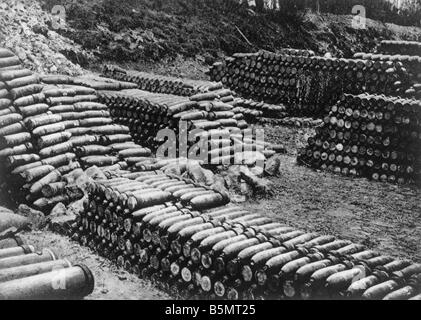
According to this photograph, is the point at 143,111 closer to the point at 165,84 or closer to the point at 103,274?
the point at 165,84

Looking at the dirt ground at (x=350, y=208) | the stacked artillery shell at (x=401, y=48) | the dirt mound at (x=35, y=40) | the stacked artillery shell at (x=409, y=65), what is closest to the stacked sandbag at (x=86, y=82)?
the dirt mound at (x=35, y=40)

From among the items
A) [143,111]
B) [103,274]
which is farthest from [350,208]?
[143,111]

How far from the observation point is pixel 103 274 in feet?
24.4

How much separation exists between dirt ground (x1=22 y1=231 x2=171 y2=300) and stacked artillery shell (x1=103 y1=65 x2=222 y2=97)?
809 centimetres

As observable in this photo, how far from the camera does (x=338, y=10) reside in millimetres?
37688

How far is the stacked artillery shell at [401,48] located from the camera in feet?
65.3

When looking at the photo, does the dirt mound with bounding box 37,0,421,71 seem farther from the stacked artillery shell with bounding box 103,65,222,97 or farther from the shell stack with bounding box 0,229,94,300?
the shell stack with bounding box 0,229,94,300

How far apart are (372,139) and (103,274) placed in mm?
8667

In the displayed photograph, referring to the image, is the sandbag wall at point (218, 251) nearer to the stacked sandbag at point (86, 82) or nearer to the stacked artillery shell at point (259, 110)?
the stacked sandbag at point (86, 82)

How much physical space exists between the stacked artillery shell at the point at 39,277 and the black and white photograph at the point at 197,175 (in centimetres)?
2

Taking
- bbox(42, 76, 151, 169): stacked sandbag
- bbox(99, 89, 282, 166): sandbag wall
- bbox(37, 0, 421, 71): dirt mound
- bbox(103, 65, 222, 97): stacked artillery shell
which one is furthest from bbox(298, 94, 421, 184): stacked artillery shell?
bbox(37, 0, 421, 71): dirt mound

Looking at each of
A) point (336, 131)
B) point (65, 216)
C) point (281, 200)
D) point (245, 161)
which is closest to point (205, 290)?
point (65, 216)

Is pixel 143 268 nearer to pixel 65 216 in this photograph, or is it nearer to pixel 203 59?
pixel 65 216
